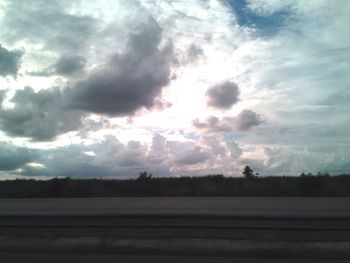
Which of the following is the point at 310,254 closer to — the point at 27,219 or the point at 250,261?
the point at 250,261

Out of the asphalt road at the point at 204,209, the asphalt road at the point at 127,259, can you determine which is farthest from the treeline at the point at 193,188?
the asphalt road at the point at 127,259

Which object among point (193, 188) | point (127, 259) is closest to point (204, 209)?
point (127, 259)

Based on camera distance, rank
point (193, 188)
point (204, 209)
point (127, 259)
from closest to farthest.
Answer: point (127, 259)
point (204, 209)
point (193, 188)

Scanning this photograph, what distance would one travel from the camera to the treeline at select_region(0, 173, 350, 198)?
1336 inches

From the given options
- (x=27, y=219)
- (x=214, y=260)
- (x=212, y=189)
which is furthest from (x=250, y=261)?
(x=212, y=189)

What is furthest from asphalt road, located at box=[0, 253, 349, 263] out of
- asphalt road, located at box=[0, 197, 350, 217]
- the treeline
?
Answer: the treeline

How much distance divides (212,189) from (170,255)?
27229 mm

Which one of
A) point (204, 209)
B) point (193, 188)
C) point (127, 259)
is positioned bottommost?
point (127, 259)

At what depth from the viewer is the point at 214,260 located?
880cm

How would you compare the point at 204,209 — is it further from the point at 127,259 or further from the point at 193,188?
the point at 193,188

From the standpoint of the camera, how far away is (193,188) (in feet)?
127

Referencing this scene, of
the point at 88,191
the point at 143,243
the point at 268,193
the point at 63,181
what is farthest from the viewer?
the point at 63,181

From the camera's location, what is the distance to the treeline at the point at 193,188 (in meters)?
33.9

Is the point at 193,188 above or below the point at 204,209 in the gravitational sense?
above
